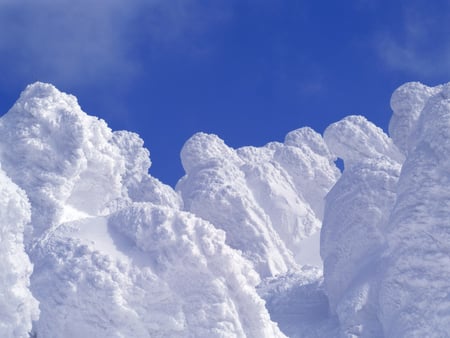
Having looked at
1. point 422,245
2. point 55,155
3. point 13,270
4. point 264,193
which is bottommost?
point 13,270

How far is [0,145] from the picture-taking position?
24.7 metres

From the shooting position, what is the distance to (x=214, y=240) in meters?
16.0

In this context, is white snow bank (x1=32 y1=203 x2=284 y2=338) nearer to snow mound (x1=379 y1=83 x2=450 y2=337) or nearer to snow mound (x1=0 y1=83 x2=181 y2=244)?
snow mound (x1=379 y1=83 x2=450 y2=337)

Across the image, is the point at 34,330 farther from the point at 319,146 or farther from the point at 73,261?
the point at 319,146

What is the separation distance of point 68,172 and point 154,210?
907 centimetres

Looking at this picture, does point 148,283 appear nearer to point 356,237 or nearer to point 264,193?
point 356,237

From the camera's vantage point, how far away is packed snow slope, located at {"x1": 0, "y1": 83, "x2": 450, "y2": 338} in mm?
15134

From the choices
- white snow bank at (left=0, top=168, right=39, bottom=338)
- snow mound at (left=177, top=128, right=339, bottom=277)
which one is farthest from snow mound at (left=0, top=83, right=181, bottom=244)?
snow mound at (left=177, top=128, right=339, bottom=277)

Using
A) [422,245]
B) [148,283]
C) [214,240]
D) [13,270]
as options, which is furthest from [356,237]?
[13,270]

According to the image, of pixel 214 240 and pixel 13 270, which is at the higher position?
pixel 214 240

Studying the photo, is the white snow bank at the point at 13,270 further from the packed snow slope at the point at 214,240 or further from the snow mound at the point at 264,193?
the snow mound at the point at 264,193

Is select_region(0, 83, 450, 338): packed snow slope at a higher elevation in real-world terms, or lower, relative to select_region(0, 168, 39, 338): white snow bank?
higher

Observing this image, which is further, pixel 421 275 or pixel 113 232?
pixel 421 275

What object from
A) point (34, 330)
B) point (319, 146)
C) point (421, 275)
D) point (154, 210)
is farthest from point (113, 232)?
point (319, 146)
